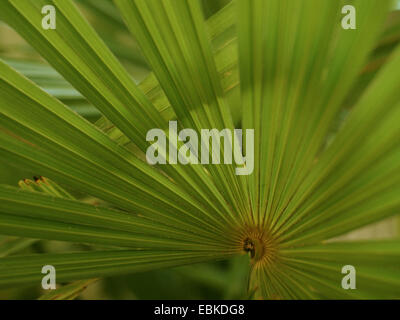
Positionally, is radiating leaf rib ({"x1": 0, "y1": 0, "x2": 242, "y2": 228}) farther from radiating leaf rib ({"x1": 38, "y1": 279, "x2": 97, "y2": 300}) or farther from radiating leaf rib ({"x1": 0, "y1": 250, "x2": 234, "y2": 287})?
radiating leaf rib ({"x1": 38, "y1": 279, "x2": 97, "y2": 300})

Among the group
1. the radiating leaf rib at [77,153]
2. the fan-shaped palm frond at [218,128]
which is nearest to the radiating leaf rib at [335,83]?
the fan-shaped palm frond at [218,128]

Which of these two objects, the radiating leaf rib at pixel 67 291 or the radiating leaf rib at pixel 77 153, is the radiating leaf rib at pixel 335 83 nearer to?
the radiating leaf rib at pixel 77 153

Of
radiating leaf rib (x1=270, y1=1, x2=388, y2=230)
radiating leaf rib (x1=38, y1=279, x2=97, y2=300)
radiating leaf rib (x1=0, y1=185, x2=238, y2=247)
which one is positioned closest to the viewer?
radiating leaf rib (x1=270, y1=1, x2=388, y2=230)

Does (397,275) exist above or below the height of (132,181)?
below

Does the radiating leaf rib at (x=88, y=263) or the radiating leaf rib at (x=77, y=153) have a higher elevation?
the radiating leaf rib at (x=77, y=153)

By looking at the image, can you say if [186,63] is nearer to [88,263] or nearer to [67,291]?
[88,263]

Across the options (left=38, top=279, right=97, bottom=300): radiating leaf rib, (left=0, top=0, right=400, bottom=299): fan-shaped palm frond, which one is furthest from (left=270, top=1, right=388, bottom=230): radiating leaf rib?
(left=38, top=279, right=97, bottom=300): radiating leaf rib

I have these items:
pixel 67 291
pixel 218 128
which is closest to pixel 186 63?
pixel 218 128
